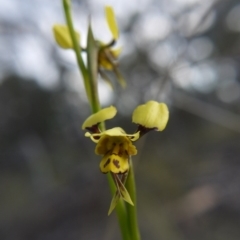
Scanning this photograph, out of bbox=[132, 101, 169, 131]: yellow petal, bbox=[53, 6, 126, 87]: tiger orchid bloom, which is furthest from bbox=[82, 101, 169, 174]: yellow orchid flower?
bbox=[53, 6, 126, 87]: tiger orchid bloom

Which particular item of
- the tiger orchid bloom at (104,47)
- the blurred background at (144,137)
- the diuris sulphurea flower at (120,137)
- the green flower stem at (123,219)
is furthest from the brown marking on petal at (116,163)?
the blurred background at (144,137)

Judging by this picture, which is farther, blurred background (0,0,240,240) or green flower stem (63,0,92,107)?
blurred background (0,0,240,240)

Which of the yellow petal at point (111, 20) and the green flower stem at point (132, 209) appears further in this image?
the yellow petal at point (111, 20)

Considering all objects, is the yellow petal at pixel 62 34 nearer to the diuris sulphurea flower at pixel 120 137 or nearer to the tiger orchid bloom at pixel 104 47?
the tiger orchid bloom at pixel 104 47

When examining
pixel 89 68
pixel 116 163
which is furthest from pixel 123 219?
pixel 89 68

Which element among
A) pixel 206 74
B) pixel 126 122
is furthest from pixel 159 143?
pixel 206 74

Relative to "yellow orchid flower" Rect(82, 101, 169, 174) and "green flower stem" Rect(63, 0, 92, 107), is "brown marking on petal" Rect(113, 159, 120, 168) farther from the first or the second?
"green flower stem" Rect(63, 0, 92, 107)
